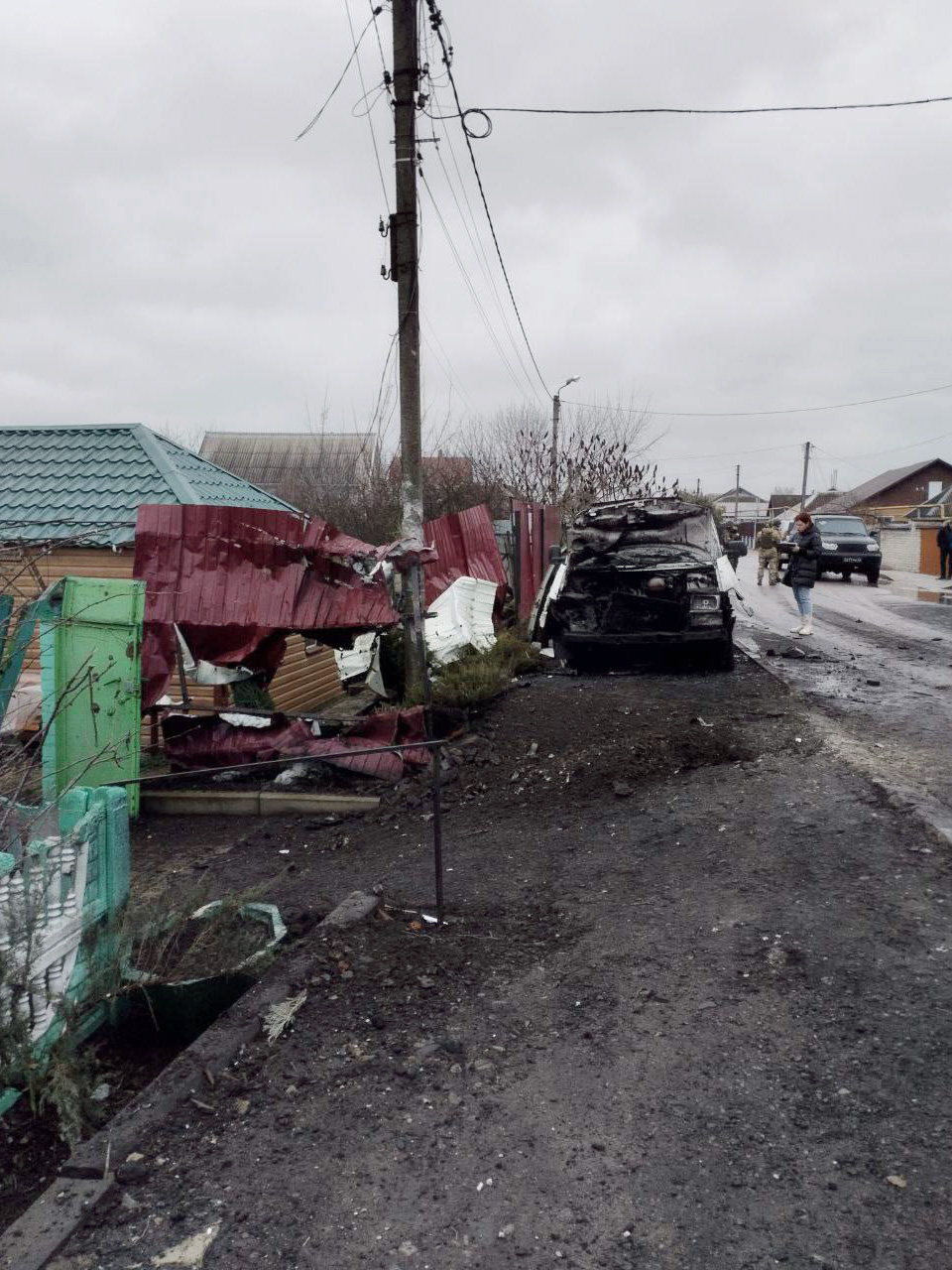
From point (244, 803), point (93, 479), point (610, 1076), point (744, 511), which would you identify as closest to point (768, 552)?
point (93, 479)

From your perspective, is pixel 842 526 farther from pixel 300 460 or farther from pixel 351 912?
pixel 351 912

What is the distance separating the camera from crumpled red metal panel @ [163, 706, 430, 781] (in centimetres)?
734

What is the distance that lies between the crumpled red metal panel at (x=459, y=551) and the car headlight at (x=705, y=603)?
112 inches

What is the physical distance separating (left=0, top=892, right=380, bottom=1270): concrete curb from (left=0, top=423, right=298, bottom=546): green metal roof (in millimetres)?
6513

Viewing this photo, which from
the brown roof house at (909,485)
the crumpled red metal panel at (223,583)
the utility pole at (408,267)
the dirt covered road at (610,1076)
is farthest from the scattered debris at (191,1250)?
the brown roof house at (909,485)

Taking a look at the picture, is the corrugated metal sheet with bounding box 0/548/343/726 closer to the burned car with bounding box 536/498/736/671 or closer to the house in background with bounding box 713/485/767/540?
the burned car with bounding box 536/498/736/671

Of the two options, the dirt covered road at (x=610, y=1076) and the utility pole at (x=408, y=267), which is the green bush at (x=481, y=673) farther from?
the dirt covered road at (x=610, y=1076)

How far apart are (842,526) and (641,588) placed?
54.1 ft

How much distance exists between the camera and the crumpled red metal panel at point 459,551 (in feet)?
38.9

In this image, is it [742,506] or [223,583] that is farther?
[742,506]

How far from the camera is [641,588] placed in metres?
10.1

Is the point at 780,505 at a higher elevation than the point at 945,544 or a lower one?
higher

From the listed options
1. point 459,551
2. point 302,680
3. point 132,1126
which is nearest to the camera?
point 132,1126

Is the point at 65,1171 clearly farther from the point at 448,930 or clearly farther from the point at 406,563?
the point at 406,563
